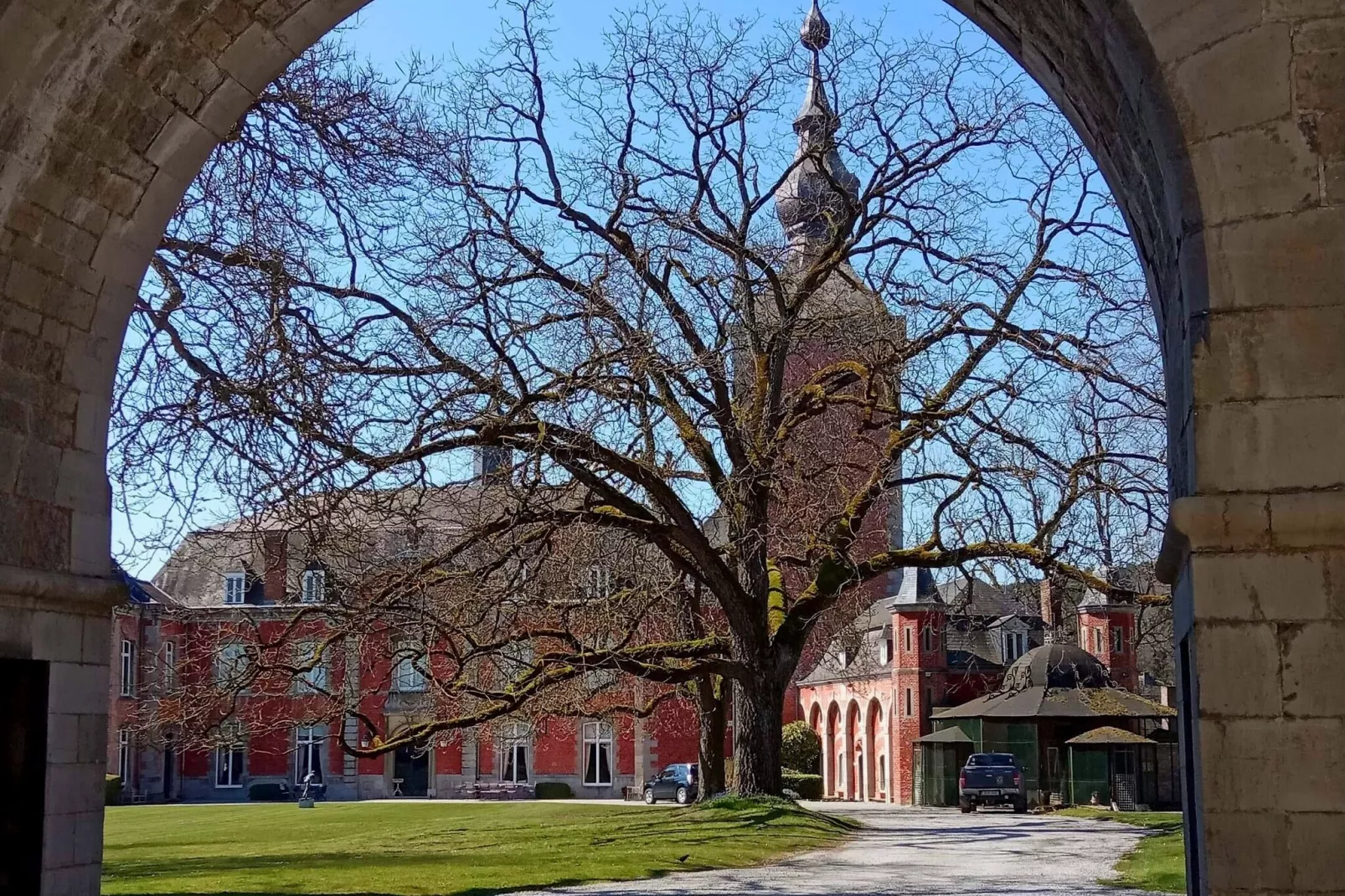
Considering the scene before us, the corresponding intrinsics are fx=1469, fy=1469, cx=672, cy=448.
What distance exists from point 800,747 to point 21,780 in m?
41.9

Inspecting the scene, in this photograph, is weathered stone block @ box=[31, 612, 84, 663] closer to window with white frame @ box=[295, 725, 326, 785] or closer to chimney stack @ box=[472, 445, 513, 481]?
chimney stack @ box=[472, 445, 513, 481]

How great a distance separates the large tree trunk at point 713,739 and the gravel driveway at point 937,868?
8.94 feet

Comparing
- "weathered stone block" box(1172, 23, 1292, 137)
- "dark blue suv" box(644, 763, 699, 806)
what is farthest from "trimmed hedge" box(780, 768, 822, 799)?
"weathered stone block" box(1172, 23, 1292, 137)

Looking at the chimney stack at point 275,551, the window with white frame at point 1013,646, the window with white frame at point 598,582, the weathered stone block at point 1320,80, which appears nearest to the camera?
the weathered stone block at point 1320,80

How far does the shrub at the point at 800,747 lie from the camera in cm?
4675

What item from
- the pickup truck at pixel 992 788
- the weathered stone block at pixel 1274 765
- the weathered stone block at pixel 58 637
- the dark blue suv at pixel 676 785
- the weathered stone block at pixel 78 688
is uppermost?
the weathered stone block at pixel 58 637

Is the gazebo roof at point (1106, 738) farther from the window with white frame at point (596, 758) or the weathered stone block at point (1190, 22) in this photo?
the weathered stone block at point (1190, 22)

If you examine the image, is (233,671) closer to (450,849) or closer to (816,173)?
(450,849)

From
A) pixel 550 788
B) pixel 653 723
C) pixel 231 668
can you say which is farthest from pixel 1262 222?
pixel 550 788

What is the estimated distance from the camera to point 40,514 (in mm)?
6793

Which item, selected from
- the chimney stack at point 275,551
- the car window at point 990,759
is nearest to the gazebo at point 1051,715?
the car window at point 990,759

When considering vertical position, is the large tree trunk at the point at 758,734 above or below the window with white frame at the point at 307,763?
above

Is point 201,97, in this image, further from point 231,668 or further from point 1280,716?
point 231,668

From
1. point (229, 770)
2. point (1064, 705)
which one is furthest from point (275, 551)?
point (229, 770)
